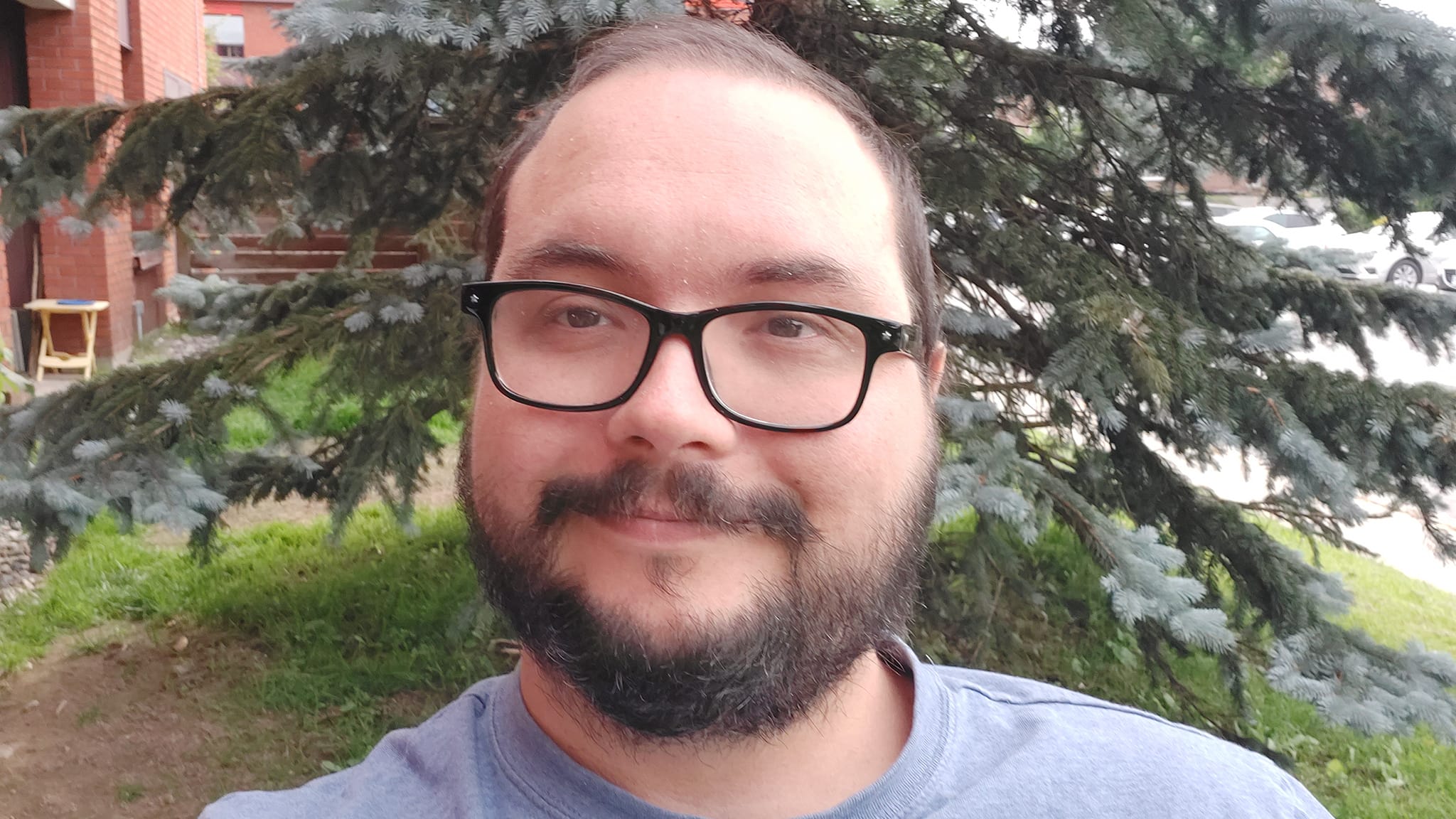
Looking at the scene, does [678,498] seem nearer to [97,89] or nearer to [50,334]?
[97,89]

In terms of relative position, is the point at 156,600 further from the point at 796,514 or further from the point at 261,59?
the point at 796,514

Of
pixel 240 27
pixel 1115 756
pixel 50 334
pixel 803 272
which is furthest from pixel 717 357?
pixel 240 27

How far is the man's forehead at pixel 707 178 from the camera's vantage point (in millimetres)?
1130

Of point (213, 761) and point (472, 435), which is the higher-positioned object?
point (472, 435)

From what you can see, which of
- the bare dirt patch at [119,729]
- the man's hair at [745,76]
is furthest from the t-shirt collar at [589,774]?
the bare dirt patch at [119,729]

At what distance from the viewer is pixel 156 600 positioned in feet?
14.6

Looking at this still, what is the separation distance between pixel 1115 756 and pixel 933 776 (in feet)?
0.88

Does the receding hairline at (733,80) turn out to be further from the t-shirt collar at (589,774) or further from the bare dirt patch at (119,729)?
the bare dirt patch at (119,729)

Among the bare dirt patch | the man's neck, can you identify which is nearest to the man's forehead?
the man's neck

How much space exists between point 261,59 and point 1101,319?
3.19 metres

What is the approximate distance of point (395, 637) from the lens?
4133 mm

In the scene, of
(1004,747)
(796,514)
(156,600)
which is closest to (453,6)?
(796,514)

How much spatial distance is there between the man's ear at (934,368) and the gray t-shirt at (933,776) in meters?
0.42

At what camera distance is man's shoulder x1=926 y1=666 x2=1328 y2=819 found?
1.26 meters
